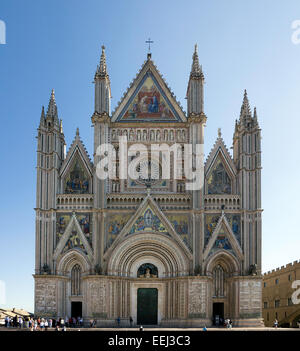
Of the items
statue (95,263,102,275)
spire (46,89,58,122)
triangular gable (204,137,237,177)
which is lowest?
statue (95,263,102,275)

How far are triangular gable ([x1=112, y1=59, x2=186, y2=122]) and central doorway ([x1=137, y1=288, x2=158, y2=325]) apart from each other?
13.5m

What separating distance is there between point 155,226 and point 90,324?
858cm

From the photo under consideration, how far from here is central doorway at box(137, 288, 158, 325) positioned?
41.3m

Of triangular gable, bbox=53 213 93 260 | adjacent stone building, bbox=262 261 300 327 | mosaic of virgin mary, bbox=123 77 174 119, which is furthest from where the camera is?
adjacent stone building, bbox=262 261 300 327

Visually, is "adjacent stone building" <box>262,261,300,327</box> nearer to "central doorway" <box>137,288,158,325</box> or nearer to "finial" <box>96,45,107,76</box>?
"central doorway" <box>137,288,158,325</box>

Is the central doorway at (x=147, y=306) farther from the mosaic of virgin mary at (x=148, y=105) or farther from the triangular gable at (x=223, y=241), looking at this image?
the mosaic of virgin mary at (x=148, y=105)

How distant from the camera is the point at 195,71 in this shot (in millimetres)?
44469

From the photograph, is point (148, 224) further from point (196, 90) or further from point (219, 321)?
point (196, 90)

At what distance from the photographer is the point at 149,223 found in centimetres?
4156

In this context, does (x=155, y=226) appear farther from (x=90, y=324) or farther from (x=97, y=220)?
(x=90, y=324)

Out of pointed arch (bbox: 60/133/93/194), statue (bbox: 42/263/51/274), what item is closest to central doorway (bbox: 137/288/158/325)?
statue (bbox: 42/263/51/274)

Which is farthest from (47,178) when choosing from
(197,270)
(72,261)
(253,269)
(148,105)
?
(253,269)
